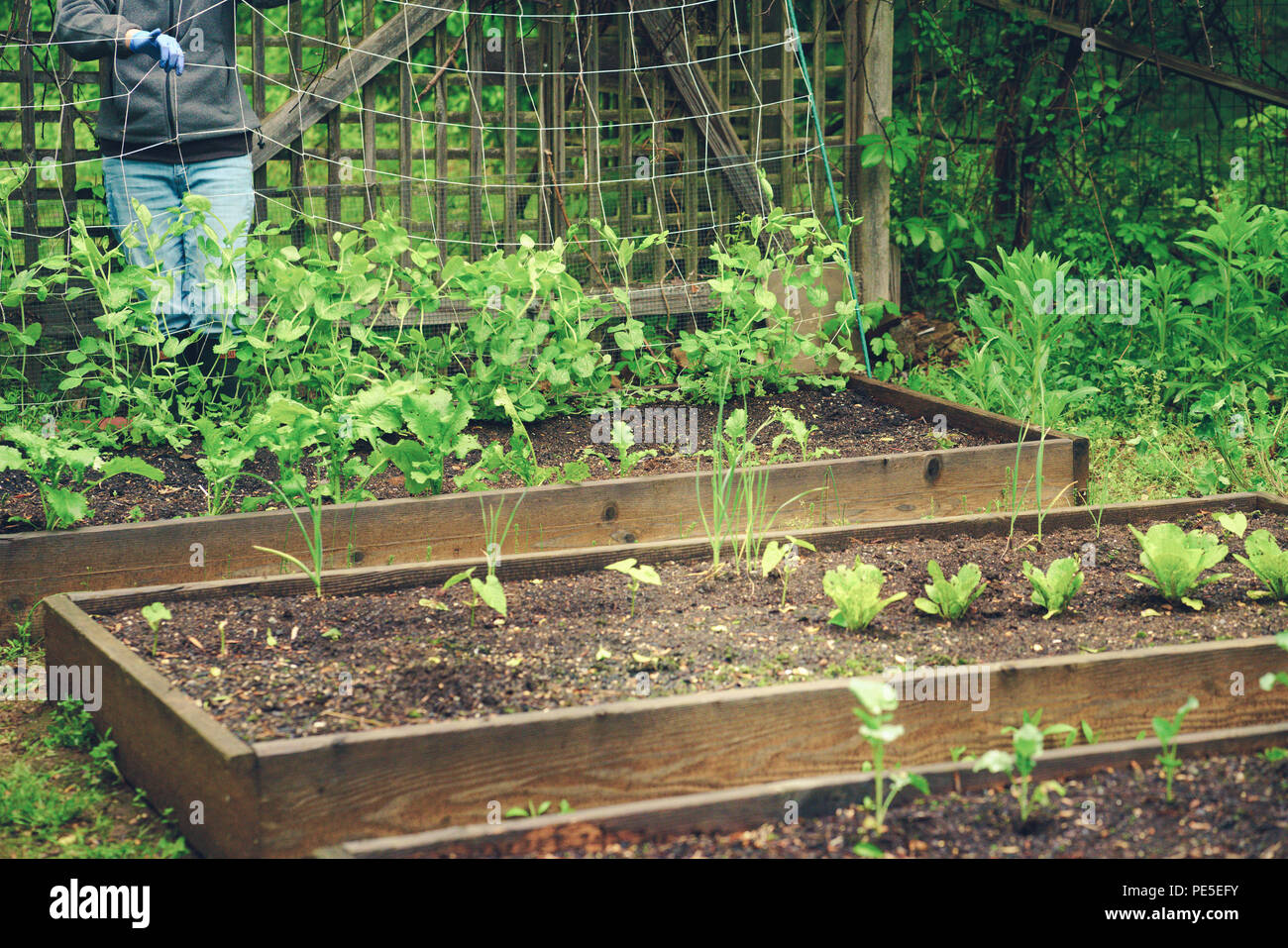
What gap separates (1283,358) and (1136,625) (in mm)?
2579

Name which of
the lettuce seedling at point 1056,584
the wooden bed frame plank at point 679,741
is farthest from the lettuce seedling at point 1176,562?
the wooden bed frame plank at point 679,741

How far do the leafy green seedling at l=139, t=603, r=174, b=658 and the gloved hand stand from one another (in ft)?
6.63

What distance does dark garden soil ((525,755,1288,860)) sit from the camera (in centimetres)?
196

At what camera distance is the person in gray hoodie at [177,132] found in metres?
4.22

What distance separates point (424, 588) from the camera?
2.98 m

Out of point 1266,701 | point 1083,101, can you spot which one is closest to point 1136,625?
point 1266,701

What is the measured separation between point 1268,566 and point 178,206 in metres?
3.45

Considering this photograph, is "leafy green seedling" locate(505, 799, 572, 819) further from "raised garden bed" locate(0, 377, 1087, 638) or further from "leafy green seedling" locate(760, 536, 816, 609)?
"raised garden bed" locate(0, 377, 1087, 638)

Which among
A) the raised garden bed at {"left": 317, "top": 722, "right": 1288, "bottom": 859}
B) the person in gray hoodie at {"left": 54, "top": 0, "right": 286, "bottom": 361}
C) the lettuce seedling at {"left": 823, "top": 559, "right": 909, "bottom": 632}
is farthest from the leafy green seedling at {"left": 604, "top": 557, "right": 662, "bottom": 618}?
the person in gray hoodie at {"left": 54, "top": 0, "right": 286, "bottom": 361}

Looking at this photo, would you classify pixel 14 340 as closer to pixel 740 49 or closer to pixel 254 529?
pixel 254 529

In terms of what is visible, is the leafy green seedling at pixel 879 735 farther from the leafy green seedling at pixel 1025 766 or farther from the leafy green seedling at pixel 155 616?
the leafy green seedling at pixel 155 616

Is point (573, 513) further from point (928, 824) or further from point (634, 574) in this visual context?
point (928, 824)
